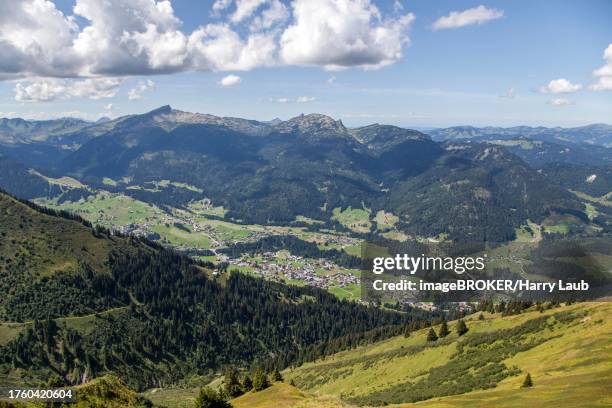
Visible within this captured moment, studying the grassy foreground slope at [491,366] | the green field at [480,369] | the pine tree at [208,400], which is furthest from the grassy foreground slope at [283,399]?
the pine tree at [208,400]

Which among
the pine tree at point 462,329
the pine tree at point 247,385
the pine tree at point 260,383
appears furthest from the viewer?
the pine tree at point 462,329

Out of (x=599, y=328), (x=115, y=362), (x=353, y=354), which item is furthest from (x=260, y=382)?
(x=115, y=362)

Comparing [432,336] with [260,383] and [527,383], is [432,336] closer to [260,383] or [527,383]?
[260,383]

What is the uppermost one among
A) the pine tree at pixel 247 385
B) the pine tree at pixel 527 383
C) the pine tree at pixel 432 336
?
the pine tree at pixel 527 383

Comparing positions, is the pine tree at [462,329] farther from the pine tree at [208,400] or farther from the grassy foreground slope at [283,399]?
the pine tree at [208,400]

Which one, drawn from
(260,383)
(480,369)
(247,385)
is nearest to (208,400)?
(260,383)

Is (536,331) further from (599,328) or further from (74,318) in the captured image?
(74,318)

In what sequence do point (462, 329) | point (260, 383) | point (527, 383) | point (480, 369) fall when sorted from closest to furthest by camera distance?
point (527, 383)
point (260, 383)
point (480, 369)
point (462, 329)

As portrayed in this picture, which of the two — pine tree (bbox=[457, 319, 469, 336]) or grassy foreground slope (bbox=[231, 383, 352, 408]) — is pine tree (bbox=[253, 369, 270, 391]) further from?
pine tree (bbox=[457, 319, 469, 336])

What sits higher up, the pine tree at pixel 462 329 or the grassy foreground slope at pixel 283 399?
the grassy foreground slope at pixel 283 399

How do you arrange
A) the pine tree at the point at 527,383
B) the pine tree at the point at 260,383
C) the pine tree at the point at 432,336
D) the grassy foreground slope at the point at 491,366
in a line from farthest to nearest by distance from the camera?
1. the pine tree at the point at 432,336
2. the pine tree at the point at 260,383
3. the pine tree at the point at 527,383
4. the grassy foreground slope at the point at 491,366
